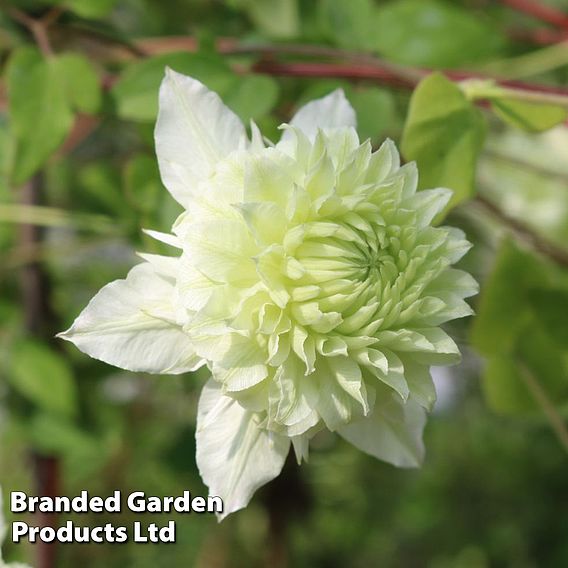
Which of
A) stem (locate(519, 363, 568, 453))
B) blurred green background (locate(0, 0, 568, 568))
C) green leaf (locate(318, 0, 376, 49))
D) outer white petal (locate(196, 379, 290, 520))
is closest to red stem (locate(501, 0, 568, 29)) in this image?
blurred green background (locate(0, 0, 568, 568))

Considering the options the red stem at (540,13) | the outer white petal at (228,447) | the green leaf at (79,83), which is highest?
the red stem at (540,13)

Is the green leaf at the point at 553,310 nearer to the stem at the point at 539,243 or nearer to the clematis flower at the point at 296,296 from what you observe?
the stem at the point at 539,243

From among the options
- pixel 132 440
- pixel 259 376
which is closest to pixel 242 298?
pixel 259 376

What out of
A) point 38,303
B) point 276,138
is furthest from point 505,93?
point 38,303

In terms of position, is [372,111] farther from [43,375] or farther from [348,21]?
[43,375]

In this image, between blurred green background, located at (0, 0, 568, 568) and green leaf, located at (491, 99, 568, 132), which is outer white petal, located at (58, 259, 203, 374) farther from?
green leaf, located at (491, 99, 568, 132)

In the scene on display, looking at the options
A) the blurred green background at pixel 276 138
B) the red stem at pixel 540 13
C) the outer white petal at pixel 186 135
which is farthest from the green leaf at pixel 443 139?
the red stem at pixel 540 13
